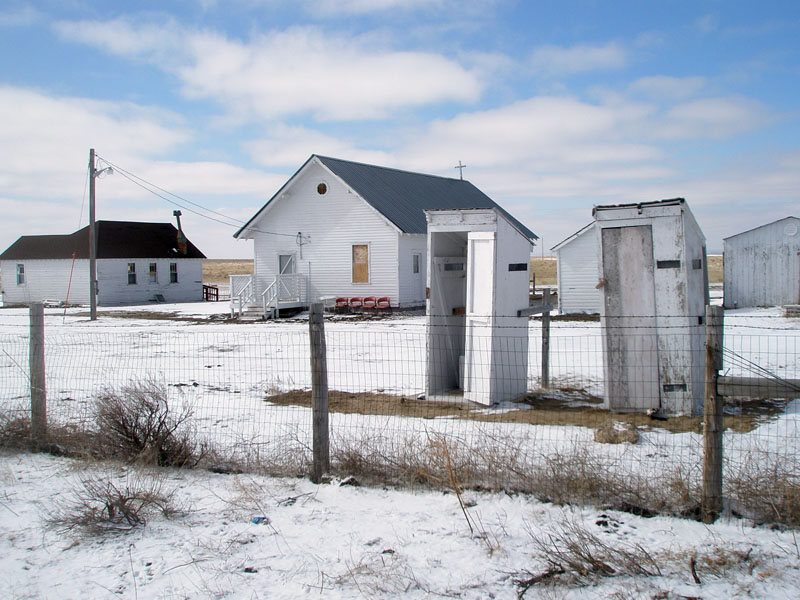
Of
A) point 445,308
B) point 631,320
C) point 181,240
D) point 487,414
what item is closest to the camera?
point 487,414

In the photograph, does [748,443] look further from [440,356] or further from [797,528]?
[440,356]

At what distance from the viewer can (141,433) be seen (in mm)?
6324

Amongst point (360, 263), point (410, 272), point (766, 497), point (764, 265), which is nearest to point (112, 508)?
point (766, 497)

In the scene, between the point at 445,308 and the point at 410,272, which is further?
the point at 410,272

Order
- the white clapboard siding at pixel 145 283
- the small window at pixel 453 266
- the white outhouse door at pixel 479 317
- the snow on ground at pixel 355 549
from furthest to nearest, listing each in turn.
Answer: the white clapboard siding at pixel 145 283 < the small window at pixel 453 266 < the white outhouse door at pixel 479 317 < the snow on ground at pixel 355 549

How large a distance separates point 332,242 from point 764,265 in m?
16.5

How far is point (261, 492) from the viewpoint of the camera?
5.47 metres

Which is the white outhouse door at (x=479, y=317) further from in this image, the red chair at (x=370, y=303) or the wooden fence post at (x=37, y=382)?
the red chair at (x=370, y=303)


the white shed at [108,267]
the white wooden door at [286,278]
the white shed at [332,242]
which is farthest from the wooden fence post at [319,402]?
the white shed at [108,267]

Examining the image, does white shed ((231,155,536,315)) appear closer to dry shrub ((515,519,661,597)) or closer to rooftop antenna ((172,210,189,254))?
rooftop antenna ((172,210,189,254))

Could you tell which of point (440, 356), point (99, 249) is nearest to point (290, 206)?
point (99, 249)

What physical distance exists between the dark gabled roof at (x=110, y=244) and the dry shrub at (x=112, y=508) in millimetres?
32852

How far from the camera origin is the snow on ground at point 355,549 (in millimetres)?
3957

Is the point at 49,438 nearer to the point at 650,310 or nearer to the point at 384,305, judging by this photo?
the point at 650,310
